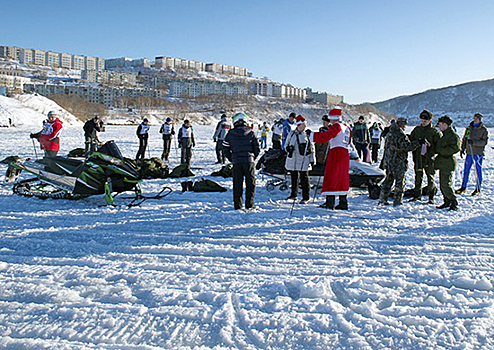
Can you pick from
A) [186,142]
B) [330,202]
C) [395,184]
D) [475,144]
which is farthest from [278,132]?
[330,202]

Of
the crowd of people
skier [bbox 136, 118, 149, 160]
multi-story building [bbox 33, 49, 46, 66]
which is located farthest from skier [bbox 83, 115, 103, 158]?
multi-story building [bbox 33, 49, 46, 66]

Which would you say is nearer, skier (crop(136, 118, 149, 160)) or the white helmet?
the white helmet

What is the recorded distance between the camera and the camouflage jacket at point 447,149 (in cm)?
595

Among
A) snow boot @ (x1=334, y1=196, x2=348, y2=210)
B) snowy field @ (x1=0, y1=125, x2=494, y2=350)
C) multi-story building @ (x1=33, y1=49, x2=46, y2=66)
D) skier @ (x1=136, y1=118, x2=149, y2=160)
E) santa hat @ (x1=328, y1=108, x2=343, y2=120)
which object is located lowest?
snowy field @ (x1=0, y1=125, x2=494, y2=350)

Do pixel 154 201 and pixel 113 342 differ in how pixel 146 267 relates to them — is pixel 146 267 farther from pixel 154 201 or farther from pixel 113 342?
pixel 154 201

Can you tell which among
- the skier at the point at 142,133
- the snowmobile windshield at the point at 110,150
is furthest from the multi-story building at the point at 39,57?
the snowmobile windshield at the point at 110,150

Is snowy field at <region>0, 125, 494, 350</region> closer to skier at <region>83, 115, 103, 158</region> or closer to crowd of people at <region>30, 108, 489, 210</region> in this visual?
crowd of people at <region>30, 108, 489, 210</region>

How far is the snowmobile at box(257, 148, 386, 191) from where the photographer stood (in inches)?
270

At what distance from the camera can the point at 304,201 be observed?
6391mm

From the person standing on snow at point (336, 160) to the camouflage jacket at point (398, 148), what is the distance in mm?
714

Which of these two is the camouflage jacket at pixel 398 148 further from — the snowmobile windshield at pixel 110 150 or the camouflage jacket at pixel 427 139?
the snowmobile windshield at pixel 110 150

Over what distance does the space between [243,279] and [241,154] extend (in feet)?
8.65

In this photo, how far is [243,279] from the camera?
3.41 meters

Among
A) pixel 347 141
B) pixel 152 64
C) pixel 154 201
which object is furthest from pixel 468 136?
pixel 152 64
